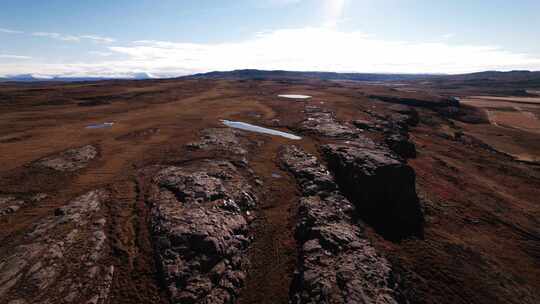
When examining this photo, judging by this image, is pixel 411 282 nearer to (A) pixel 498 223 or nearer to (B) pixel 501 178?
(A) pixel 498 223

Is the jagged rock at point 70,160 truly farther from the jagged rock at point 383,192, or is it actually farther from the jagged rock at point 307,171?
the jagged rock at point 383,192

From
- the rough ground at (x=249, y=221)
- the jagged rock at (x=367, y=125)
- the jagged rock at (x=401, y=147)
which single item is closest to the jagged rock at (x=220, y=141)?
the rough ground at (x=249, y=221)

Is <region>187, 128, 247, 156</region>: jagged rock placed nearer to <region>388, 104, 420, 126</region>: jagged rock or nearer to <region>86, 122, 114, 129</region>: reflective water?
<region>86, 122, 114, 129</region>: reflective water

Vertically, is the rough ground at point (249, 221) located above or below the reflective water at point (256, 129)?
below

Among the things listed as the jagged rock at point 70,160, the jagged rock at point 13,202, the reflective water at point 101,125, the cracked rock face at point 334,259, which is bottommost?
the cracked rock face at point 334,259

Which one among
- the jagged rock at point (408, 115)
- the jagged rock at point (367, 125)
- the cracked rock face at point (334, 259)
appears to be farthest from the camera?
the jagged rock at point (408, 115)

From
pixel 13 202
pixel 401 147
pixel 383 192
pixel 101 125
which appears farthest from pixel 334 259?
pixel 101 125
